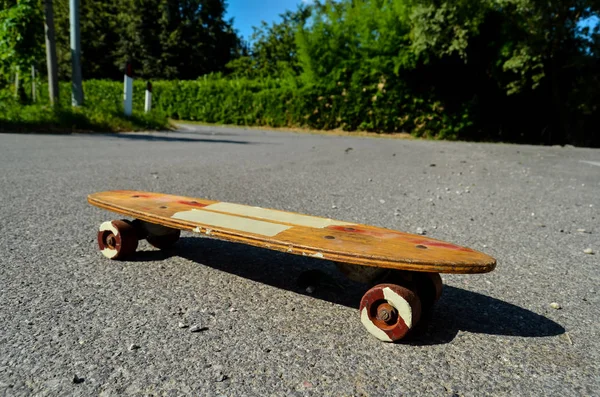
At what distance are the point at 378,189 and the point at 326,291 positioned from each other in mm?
3079

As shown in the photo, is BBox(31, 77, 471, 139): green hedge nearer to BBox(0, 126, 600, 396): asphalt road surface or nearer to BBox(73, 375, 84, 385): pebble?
BBox(0, 126, 600, 396): asphalt road surface

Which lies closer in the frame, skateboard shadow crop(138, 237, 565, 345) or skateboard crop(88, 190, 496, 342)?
skateboard crop(88, 190, 496, 342)

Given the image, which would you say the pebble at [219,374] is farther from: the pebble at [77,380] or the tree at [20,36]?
the tree at [20,36]

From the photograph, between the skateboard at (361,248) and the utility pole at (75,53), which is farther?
the utility pole at (75,53)

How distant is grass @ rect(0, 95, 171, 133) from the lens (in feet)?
33.4

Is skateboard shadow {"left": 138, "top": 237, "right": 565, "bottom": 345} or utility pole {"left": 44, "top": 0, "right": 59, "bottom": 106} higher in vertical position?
utility pole {"left": 44, "top": 0, "right": 59, "bottom": 106}

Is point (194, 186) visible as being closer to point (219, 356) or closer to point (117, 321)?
point (117, 321)

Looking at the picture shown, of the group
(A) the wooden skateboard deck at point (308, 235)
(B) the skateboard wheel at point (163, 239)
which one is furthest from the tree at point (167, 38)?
(A) the wooden skateboard deck at point (308, 235)

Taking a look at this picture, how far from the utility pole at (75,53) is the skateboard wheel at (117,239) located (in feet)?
36.1

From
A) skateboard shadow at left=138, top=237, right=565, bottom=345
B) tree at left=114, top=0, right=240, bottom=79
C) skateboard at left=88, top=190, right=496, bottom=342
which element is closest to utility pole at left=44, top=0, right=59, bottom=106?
skateboard shadow at left=138, top=237, right=565, bottom=345

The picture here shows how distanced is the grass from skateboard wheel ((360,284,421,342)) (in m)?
10.7

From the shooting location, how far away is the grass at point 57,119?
401 inches

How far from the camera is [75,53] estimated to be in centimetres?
1174

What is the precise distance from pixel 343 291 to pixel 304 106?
18696 millimetres
